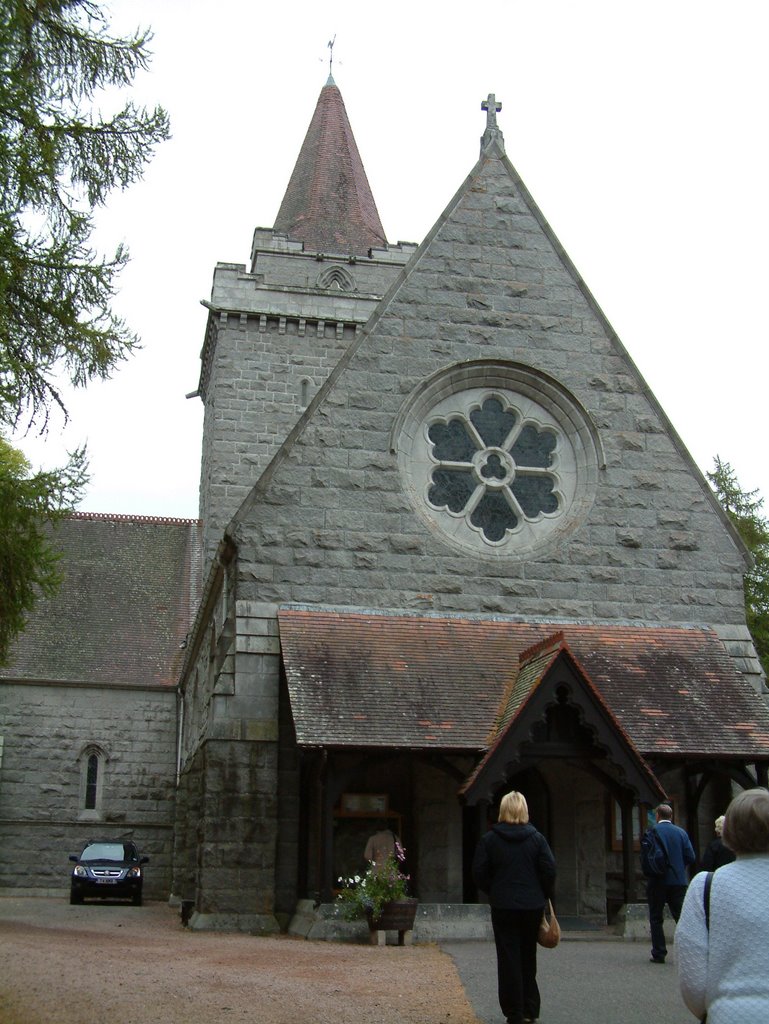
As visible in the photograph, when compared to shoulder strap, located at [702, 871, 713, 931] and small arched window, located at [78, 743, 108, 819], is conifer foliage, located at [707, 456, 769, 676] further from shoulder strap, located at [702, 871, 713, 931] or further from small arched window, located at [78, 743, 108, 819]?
shoulder strap, located at [702, 871, 713, 931]

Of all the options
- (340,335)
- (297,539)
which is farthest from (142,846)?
(297,539)

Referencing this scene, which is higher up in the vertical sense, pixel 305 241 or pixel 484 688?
pixel 305 241

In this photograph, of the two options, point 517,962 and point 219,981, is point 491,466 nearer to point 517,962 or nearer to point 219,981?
point 219,981

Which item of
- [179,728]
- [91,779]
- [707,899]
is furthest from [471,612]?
[91,779]

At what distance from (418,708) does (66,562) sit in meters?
21.3

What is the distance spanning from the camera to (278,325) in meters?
31.5

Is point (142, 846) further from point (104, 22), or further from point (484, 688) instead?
point (104, 22)

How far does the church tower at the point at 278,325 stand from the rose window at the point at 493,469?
12.9 metres

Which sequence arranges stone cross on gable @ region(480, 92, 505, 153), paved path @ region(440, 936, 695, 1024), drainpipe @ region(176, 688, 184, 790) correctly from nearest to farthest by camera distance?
paved path @ region(440, 936, 695, 1024) < stone cross on gable @ region(480, 92, 505, 153) < drainpipe @ region(176, 688, 184, 790)

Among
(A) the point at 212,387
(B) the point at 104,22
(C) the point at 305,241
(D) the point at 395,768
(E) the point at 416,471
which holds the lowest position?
(D) the point at 395,768

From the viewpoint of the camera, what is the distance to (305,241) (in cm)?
3350

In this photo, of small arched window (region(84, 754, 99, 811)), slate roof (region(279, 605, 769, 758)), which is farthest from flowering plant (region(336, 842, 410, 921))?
small arched window (region(84, 754, 99, 811))

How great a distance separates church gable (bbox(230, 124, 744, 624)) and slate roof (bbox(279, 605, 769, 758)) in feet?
1.59

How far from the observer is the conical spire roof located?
33.8 metres
